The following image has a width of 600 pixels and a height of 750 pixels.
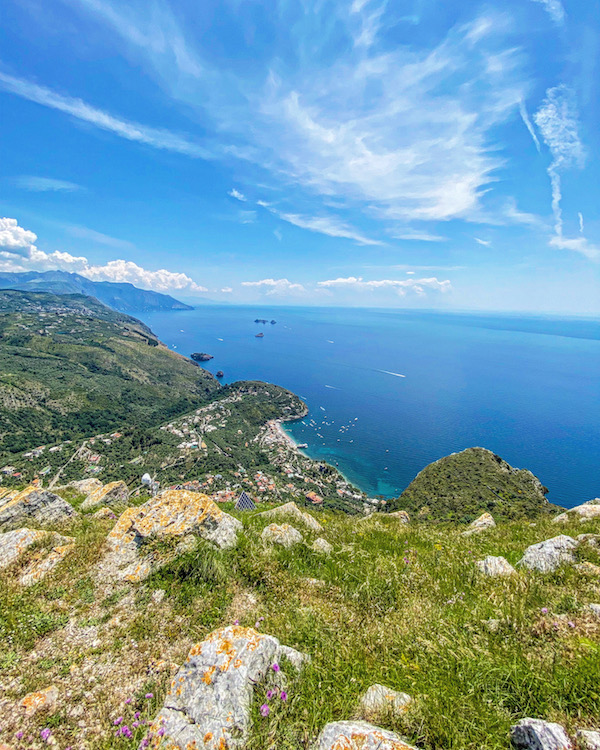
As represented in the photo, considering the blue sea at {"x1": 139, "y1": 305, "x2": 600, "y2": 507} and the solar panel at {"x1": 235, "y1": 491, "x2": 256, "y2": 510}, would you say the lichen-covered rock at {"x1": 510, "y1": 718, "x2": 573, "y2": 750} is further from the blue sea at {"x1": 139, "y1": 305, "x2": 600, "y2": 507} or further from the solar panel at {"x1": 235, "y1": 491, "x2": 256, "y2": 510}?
the blue sea at {"x1": 139, "y1": 305, "x2": 600, "y2": 507}

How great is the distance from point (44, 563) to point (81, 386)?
16247cm

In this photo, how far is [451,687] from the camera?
3877 mm

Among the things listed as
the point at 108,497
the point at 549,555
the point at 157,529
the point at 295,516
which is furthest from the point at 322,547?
the point at 108,497

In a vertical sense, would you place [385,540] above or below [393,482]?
above

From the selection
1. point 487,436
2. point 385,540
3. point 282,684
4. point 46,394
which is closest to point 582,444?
point 487,436

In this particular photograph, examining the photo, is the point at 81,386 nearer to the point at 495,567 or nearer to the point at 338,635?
the point at 338,635

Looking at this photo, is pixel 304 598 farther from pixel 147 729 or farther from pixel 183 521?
pixel 183 521

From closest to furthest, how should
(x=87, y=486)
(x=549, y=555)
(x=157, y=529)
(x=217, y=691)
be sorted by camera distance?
(x=217, y=691)
(x=549, y=555)
(x=157, y=529)
(x=87, y=486)

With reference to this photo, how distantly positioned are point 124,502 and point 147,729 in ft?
39.4

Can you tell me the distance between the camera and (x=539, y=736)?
9.46ft

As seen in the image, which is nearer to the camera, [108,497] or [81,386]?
[108,497]

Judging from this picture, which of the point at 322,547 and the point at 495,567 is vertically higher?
the point at 495,567

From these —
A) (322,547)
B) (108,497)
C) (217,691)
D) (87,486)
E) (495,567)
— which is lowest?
(87,486)

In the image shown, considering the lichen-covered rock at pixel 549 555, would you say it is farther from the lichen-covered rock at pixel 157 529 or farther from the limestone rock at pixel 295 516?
the lichen-covered rock at pixel 157 529
